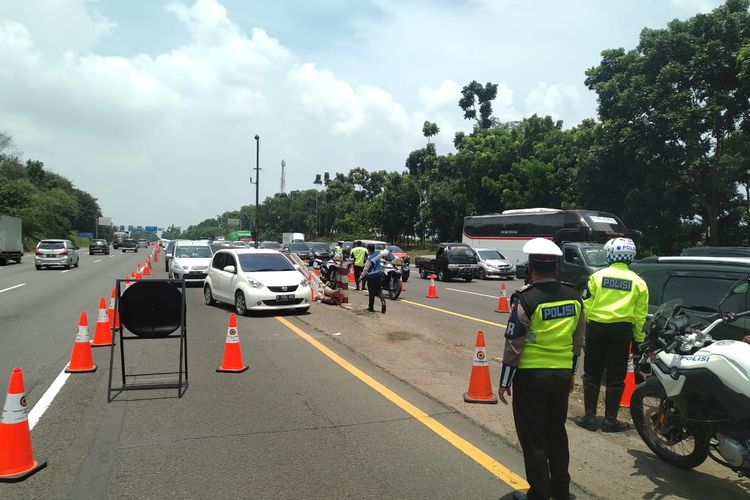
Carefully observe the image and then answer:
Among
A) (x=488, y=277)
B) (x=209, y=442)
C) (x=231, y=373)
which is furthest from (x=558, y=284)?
(x=488, y=277)

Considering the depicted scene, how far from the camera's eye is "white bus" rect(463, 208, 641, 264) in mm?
24203

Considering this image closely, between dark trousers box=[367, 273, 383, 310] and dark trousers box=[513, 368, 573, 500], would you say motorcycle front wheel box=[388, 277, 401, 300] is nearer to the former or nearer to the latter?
dark trousers box=[367, 273, 383, 310]

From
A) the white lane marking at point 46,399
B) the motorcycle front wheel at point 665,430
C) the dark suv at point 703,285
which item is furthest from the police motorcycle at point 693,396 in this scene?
the white lane marking at point 46,399

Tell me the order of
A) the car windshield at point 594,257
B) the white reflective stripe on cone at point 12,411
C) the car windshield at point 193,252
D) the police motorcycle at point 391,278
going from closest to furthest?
the white reflective stripe on cone at point 12,411, the car windshield at point 594,257, the police motorcycle at point 391,278, the car windshield at point 193,252

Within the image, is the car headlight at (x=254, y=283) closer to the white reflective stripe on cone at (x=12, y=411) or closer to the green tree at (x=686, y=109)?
the white reflective stripe on cone at (x=12, y=411)

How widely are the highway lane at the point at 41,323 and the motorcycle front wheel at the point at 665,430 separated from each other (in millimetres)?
6206

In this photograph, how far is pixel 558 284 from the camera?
3.64 meters

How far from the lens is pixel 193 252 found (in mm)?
21359

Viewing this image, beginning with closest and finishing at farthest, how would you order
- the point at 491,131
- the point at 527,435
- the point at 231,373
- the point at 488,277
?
the point at 527,435
the point at 231,373
the point at 488,277
the point at 491,131

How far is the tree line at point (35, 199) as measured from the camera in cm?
5669

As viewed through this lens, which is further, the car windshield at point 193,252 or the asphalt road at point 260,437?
the car windshield at point 193,252

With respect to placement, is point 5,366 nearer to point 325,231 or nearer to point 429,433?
point 429,433

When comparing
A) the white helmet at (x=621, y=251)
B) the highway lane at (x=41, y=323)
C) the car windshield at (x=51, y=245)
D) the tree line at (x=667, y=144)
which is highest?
the tree line at (x=667, y=144)

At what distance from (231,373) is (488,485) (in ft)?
14.2
